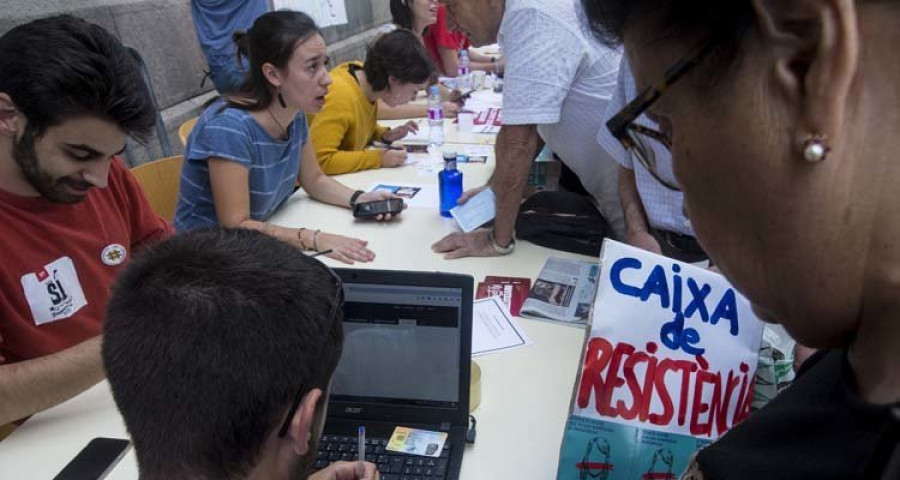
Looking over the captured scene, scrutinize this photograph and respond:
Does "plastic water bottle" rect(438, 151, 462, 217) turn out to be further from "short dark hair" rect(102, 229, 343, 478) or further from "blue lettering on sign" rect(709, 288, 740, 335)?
"short dark hair" rect(102, 229, 343, 478)

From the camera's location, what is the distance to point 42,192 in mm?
1235

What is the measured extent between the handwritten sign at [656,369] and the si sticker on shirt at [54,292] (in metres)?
1.14

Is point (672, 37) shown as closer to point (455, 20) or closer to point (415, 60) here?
point (455, 20)

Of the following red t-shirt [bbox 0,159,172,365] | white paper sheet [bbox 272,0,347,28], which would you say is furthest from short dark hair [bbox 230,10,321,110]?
white paper sheet [bbox 272,0,347,28]

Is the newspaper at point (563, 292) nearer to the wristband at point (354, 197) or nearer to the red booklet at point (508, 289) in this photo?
the red booklet at point (508, 289)

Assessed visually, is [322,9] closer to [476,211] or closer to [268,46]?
[268,46]

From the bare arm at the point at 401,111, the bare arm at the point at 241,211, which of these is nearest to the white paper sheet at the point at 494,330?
the bare arm at the point at 241,211

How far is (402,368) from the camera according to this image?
99cm

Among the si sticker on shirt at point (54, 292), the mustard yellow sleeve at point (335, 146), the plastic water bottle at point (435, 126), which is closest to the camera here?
the si sticker on shirt at point (54, 292)

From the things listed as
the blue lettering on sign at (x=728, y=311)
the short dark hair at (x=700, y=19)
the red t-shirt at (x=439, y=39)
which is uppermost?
the short dark hair at (x=700, y=19)

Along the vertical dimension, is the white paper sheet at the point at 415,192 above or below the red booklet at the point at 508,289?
above

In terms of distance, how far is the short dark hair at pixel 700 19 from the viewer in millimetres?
352

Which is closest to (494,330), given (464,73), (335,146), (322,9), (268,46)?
(268,46)

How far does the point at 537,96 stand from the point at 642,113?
1.15m
